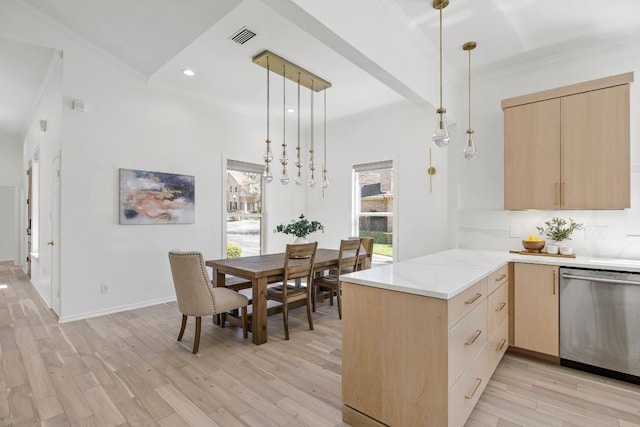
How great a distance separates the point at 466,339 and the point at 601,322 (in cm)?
151

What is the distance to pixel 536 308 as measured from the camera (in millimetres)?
2664

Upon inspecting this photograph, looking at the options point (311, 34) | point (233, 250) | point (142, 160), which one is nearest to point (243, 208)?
point (233, 250)

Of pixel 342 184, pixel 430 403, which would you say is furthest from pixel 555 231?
pixel 342 184

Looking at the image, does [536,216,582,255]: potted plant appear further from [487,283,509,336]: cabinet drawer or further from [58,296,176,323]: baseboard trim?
[58,296,176,323]: baseboard trim

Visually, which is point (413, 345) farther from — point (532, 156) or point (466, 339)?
point (532, 156)

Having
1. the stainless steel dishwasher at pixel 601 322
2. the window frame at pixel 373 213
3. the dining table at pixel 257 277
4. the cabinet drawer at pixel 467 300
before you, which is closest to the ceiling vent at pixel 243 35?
the dining table at pixel 257 277

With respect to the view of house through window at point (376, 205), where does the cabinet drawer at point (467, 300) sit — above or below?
below

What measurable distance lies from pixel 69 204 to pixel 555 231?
5282mm

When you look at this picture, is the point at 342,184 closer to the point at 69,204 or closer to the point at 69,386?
the point at 69,204

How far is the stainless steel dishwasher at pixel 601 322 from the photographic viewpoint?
2293 mm

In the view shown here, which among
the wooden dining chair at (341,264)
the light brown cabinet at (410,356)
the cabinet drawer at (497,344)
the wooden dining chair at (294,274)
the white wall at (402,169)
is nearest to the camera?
the light brown cabinet at (410,356)

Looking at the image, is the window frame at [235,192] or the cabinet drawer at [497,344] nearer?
the cabinet drawer at [497,344]

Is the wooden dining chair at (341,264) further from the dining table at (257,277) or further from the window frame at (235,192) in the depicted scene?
the window frame at (235,192)

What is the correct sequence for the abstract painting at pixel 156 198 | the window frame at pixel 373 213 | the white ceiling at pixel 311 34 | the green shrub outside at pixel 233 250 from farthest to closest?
1. the green shrub outside at pixel 233 250
2. the window frame at pixel 373 213
3. the abstract painting at pixel 156 198
4. the white ceiling at pixel 311 34
